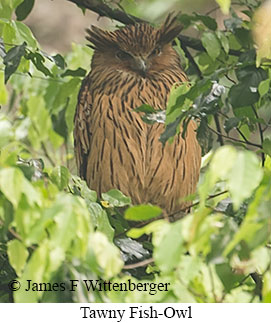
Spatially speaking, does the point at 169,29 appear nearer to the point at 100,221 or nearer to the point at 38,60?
the point at 38,60

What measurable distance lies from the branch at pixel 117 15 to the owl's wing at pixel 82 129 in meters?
0.39

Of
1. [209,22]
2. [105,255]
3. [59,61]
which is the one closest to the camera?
[105,255]

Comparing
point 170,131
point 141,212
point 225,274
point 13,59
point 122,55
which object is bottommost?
point 225,274

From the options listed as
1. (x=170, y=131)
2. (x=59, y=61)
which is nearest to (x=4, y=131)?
(x=170, y=131)

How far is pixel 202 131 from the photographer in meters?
2.01

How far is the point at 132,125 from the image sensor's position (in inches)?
112

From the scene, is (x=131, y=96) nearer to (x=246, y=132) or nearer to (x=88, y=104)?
(x=88, y=104)

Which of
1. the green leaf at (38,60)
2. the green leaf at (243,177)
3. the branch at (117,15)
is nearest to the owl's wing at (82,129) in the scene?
the branch at (117,15)

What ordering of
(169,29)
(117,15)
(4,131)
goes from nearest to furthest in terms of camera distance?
(4,131), (117,15), (169,29)

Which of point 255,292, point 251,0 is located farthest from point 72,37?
point 255,292

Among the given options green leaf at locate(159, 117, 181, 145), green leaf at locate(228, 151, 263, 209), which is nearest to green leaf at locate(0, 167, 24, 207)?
green leaf at locate(228, 151, 263, 209)

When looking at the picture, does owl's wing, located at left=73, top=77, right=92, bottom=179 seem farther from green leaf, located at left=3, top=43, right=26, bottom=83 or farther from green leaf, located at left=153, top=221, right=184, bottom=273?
green leaf, located at left=153, top=221, right=184, bottom=273

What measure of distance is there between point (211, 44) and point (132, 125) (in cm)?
70

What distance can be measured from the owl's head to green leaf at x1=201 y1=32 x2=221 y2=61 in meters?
0.52
